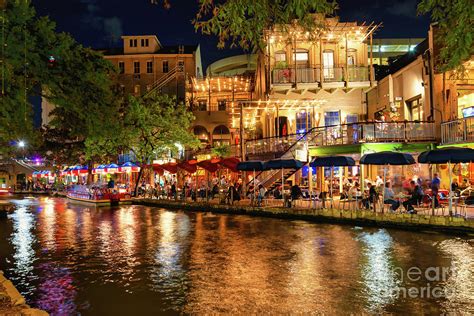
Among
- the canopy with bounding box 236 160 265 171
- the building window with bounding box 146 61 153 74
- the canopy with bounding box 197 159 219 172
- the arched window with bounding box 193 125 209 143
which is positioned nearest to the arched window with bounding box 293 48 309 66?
the canopy with bounding box 236 160 265 171

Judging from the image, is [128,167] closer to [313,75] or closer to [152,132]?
[152,132]

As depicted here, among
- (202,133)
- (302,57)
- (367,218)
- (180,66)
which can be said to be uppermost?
(180,66)

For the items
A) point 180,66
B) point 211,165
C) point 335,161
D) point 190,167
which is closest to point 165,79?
point 180,66

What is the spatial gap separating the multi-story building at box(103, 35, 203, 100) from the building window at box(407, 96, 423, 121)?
115 feet

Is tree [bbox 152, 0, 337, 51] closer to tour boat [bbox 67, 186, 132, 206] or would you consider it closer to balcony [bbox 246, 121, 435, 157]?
balcony [bbox 246, 121, 435, 157]

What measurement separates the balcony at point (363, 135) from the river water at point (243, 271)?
8815 mm

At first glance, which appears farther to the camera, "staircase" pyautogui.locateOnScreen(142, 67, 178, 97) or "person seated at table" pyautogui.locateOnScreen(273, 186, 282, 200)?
"staircase" pyautogui.locateOnScreen(142, 67, 178, 97)

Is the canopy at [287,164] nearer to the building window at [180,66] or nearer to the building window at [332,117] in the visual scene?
the building window at [332,117]

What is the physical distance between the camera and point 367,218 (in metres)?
21.0

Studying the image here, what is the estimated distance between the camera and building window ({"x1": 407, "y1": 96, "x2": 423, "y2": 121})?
2826 centimetres

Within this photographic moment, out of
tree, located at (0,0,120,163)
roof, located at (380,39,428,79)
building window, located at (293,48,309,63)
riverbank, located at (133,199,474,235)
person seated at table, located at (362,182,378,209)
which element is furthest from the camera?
building window, located at (293,48,309,63)

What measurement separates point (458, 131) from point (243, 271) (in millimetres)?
17824

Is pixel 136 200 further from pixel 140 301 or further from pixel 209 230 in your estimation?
pixel 140 301

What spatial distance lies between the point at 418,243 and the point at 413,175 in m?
13.3
